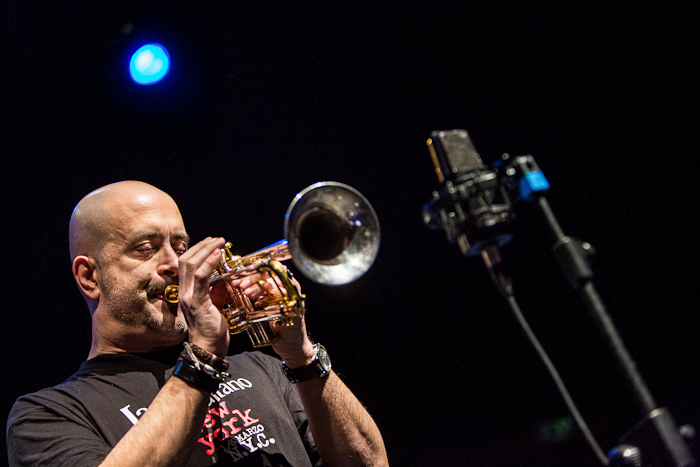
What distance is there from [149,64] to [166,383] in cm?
237

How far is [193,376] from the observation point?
1.81 m

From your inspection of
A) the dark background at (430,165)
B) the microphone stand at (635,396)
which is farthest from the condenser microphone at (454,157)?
the dark background at (430,165)

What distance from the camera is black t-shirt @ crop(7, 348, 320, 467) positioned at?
1814 millimetres

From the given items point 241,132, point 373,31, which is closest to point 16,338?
point 241,132

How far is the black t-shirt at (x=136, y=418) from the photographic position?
1814 millimetres

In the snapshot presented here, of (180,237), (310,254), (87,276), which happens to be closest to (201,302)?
(310,254)

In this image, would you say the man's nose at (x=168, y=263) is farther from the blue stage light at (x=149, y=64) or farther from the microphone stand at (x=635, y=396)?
the microphone stand at (x=635, y=396)

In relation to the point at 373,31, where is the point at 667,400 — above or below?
below

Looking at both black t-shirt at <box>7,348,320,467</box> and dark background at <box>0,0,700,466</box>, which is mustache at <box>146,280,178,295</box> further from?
dark background at <box>0,0,700,466</box>

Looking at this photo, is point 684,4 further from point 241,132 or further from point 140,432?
point 140,432

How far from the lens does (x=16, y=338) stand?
289 cm

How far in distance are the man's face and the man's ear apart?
0.04m

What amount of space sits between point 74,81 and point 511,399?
372 centimetres

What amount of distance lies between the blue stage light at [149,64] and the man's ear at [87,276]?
4.71 ft
